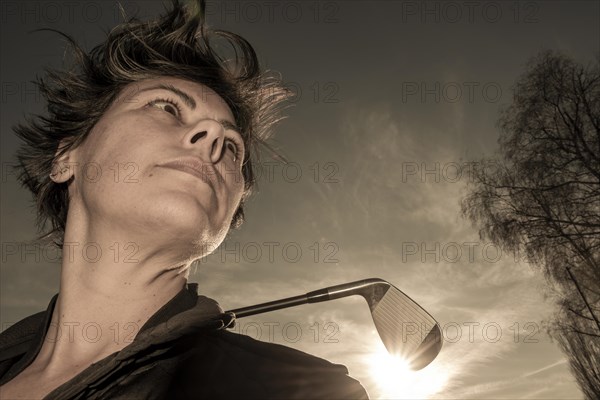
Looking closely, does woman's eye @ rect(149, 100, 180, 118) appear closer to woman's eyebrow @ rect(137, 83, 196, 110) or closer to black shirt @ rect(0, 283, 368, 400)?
woman's eyebrow @ rect(137, 83, 196, 110)

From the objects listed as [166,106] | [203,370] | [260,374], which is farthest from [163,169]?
[260,374]

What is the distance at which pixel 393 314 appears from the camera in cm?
284

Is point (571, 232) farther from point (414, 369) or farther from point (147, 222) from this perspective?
point (147, 222)

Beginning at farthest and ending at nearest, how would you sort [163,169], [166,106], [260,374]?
[166,106], [163,169], [260,374]

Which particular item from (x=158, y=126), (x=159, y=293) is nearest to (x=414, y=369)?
(x=159, y=293)

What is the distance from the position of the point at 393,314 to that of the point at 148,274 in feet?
5.53

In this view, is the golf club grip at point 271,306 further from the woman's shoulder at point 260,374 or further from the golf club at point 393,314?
the woman's shoulder at point 260,374

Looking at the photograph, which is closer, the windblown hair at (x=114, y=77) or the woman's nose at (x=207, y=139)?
the woman's nose at (x=207, y=139)

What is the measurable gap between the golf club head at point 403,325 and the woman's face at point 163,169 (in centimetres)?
134

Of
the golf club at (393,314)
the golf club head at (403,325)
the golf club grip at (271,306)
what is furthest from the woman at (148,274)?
the golf club head at (403,325)

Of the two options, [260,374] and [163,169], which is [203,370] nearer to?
[260,374]

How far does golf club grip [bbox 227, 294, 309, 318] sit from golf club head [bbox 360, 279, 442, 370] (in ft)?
1.91

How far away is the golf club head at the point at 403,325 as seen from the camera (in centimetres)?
260

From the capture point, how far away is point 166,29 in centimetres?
319
